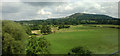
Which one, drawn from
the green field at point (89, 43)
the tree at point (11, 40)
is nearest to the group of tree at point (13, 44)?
the tree at point (11, 40)

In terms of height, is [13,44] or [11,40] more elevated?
[11,40]

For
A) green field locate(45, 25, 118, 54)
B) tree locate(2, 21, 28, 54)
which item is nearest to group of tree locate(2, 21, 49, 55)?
tree locate(2, 21, 28, 54)

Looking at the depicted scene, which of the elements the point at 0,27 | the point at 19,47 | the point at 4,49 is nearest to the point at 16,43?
the point at 19,47

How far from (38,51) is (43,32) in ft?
129

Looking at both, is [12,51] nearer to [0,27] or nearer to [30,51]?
[30,51]

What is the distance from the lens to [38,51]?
1051cm

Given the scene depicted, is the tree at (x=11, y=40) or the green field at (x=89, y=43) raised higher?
the tree at (x=11, y=40)

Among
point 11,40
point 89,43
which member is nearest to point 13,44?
point 11,40

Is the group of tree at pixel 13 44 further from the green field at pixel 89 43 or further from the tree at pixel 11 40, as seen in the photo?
the green field at pixel 89 43

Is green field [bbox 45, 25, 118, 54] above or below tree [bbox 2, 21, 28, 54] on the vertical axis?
below

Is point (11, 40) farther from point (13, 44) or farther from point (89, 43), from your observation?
point (89, 43)

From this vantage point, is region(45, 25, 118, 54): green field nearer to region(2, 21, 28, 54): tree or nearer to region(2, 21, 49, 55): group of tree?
region(2, 21, 49, 55): group of tree

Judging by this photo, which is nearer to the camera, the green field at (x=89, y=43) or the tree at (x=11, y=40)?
the tree at (x=11, y=40)

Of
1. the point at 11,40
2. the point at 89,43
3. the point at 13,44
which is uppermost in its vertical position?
the point at 11,40
